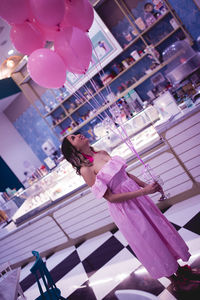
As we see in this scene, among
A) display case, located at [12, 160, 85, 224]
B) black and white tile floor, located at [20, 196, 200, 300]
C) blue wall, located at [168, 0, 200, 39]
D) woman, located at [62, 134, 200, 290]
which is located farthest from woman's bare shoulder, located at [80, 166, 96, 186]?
blue wall, located at [168, 0, 200, 39]

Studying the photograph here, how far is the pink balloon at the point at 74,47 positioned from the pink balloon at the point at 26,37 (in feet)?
0.69

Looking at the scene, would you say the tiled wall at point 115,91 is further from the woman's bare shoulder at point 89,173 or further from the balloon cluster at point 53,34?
the woman's bare shoulder at point 89,173

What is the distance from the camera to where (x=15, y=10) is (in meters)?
1.70

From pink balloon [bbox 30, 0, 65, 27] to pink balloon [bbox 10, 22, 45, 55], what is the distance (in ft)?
0.70

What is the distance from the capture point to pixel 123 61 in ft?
13.7

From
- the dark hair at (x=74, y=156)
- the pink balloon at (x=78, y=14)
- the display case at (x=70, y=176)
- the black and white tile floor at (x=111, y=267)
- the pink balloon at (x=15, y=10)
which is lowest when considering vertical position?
the black and white tile floor at (x=111, y=267)

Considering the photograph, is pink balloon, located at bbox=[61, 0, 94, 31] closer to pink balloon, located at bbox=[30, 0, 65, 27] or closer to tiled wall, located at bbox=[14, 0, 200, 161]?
pink balloon, located at bbox=[30, 0, 65, 27]

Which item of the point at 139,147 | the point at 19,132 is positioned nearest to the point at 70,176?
the point at 139,147

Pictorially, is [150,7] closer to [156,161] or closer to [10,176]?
[156,161]

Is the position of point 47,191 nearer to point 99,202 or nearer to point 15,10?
point 99,202

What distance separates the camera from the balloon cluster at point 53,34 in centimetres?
172

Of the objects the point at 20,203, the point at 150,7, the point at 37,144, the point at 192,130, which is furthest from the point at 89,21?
the point at 37,144

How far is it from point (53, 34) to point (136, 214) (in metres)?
1.62

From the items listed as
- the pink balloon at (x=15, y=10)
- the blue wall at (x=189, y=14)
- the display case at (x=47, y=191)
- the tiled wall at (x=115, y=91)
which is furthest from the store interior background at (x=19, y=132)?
the pink balloon at (x=15, y=10)
